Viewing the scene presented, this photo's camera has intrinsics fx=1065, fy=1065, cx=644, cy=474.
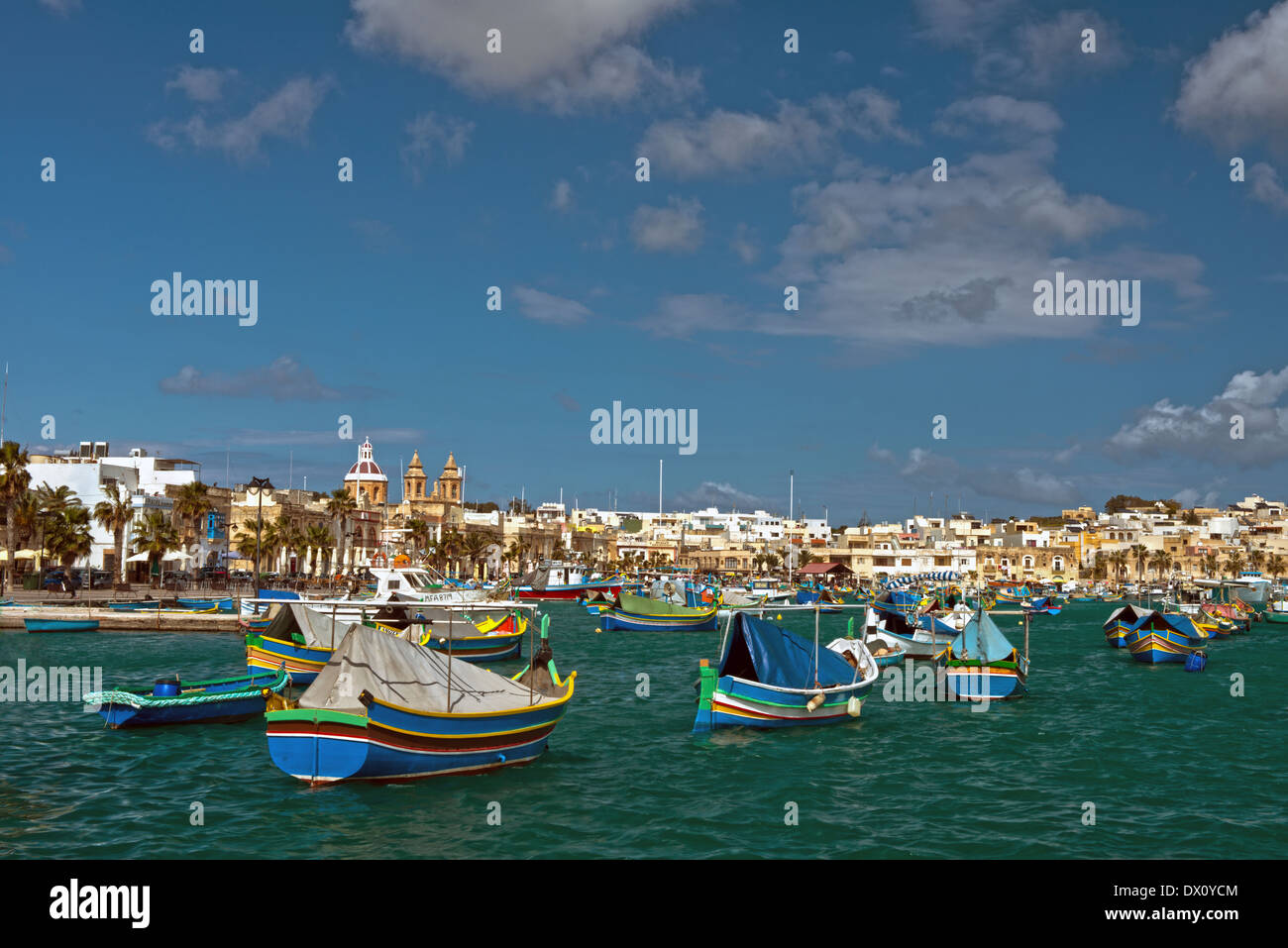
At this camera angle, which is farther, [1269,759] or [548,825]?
→ [1269,759]

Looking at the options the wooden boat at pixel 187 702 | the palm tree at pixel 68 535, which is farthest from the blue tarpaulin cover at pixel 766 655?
the palm tree at pixel 68 535

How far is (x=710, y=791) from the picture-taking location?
72.4 feet

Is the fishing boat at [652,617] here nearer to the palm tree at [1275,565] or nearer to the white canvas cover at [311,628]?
the white canvas cover at [311,628]

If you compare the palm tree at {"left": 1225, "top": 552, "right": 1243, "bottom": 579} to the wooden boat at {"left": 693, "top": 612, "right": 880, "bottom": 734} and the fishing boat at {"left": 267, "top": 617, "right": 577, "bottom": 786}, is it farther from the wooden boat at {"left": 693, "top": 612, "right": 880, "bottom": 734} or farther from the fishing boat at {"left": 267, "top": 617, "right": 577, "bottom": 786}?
the fishing boat at {"left": 267, "top": 617, "right": 577, "bottom": 786}

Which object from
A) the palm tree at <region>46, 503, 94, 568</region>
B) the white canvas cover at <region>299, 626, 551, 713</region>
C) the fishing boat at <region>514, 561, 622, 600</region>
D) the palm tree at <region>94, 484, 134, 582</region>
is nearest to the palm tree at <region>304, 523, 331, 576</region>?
the palm tree at <region>94, 484, 134, 582</region>

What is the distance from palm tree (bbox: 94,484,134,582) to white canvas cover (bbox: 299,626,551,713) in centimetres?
6083

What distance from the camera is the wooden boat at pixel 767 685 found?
28984mm

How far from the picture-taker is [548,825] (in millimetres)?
18984

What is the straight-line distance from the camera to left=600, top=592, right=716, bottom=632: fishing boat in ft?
238

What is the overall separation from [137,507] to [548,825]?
76.7m

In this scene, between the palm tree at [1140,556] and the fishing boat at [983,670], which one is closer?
the fishing boat at [983,670]

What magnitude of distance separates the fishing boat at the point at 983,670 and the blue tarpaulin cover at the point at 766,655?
894cm
